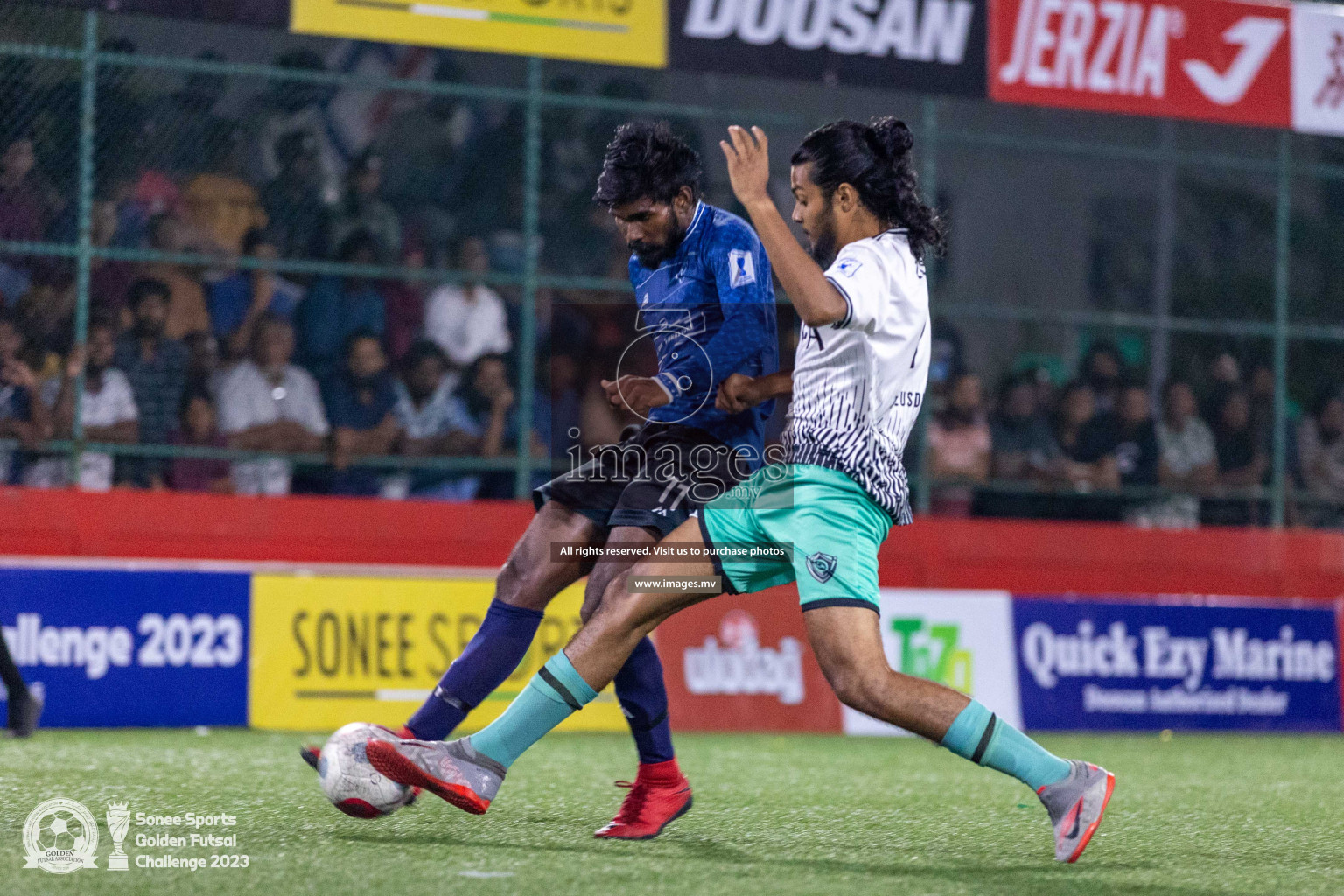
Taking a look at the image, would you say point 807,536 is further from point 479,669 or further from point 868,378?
point 479,669

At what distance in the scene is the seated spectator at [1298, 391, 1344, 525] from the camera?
1241 cm

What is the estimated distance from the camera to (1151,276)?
14469mm

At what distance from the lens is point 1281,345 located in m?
12.1

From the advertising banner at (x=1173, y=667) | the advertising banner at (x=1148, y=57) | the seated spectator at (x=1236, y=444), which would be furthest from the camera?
the seated spectator at (x=1236, y=444)

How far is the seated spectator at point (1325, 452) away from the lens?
1241 cm

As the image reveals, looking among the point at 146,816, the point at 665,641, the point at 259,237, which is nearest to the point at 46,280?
the point at 259,237

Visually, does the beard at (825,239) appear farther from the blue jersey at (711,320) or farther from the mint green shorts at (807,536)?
the mint green shorts at (807,536)

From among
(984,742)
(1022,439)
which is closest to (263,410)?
(1022,439)

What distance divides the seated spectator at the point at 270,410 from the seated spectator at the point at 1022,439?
4616 mm

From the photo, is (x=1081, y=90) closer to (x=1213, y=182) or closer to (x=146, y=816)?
(x=1213, y=182)

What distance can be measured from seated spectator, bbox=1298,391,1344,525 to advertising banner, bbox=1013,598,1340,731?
212 centimetres

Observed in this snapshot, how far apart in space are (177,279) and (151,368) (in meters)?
0.65

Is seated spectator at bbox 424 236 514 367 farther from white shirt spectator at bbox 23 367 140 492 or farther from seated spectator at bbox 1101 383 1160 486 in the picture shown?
seated spectator at bbox 1101 383 1160 486

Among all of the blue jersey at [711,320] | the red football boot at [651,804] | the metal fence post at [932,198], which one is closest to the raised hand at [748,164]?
the blue jersey at [711,320]
